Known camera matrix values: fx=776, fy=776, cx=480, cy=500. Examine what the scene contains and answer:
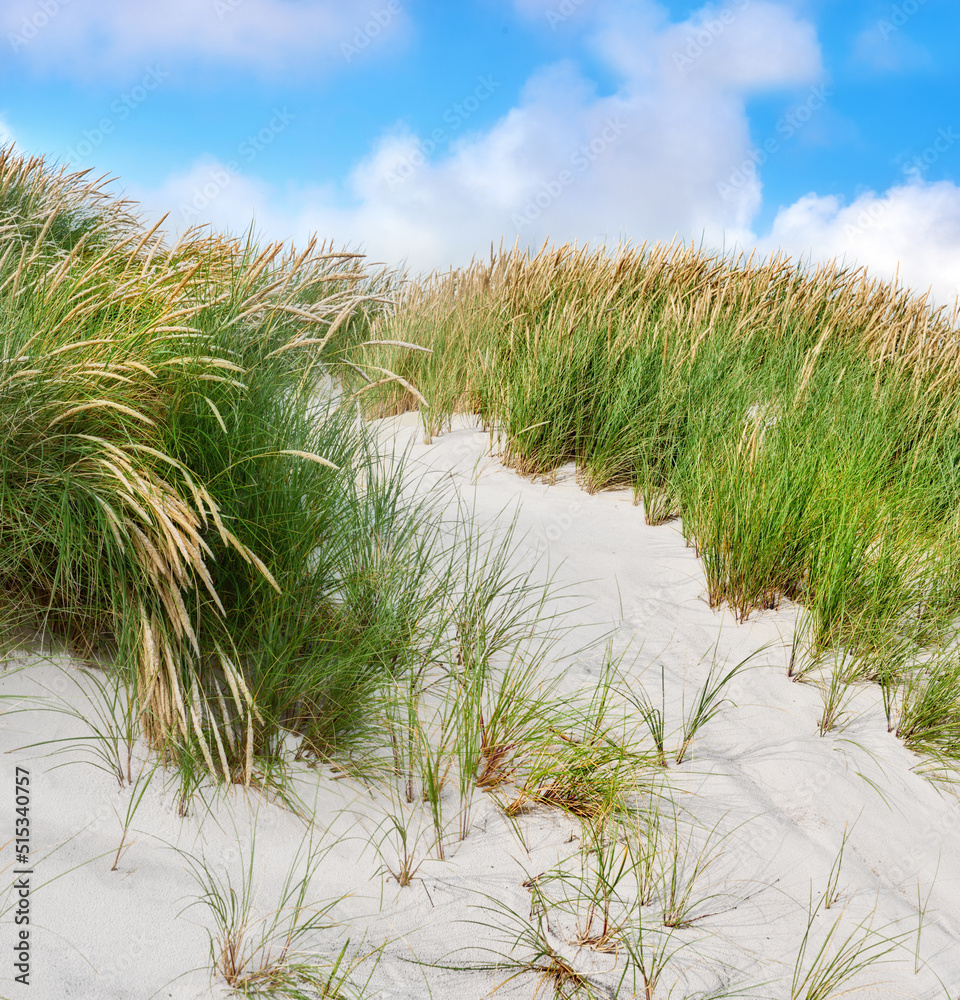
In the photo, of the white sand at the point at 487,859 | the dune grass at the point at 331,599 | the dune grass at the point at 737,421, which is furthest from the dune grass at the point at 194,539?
the dune grass at the point at 737,421

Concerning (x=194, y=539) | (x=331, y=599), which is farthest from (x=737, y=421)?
(x=194, y=539)

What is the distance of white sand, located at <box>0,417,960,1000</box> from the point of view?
150cm

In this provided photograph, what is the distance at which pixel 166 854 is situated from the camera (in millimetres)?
1666

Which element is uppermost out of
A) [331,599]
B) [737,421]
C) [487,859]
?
[737,421]

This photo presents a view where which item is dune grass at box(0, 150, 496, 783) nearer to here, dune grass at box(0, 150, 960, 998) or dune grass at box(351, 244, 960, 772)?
dune grass at box(0, 150, 960, 998)

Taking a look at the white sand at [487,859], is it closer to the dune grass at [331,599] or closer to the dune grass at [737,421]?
the dune grass at [331,599]

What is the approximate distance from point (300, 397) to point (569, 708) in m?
1.26

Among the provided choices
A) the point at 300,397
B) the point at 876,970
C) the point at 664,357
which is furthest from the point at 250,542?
the point at 664,357

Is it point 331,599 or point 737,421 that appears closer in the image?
point 331,599

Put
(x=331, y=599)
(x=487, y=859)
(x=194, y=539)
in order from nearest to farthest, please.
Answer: (x=194, y=539)
(x=487, y=859)
(x=331, y=599)

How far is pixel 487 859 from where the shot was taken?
1847 millimetres

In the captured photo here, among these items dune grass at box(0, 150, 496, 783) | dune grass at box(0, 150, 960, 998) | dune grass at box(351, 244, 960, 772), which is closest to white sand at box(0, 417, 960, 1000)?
dune grass at box(0, 150, 960, 998)

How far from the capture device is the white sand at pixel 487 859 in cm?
150

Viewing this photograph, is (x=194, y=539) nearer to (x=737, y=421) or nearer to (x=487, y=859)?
(x=487, y=859)
